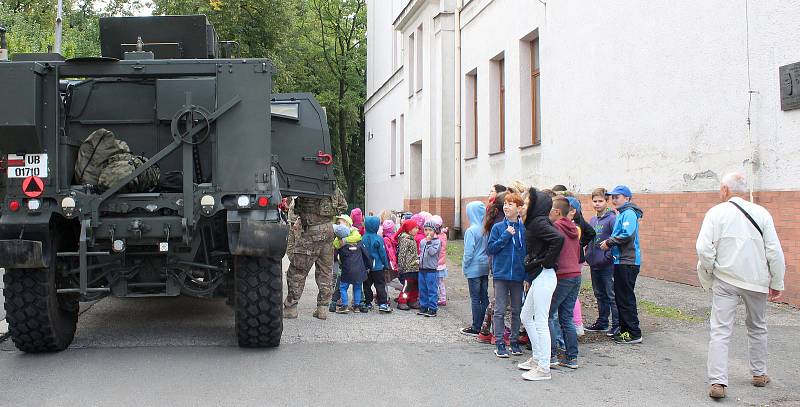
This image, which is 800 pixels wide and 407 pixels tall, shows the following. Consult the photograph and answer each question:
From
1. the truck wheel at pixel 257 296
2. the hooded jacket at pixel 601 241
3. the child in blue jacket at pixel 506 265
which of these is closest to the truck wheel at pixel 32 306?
the truck wheel at pixel 257 296

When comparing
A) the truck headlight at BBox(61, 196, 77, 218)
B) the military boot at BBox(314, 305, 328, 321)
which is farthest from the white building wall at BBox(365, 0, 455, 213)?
the truck headlight at BBox(61, 196, 77, 218)

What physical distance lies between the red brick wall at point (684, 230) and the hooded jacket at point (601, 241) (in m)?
2.67

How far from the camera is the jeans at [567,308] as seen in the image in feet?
21.7

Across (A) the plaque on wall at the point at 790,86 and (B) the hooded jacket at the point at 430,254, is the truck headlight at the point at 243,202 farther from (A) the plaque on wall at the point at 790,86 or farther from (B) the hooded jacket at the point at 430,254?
(A) the plaque on wall at the point at 790,86

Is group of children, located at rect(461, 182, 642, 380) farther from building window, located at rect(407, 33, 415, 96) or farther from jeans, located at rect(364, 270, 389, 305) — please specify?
building window, located at rect(407, 33, 415, 96)

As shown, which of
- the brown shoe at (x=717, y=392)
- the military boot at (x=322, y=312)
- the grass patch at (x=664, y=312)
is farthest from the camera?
the military boot at (x=322, y=312)

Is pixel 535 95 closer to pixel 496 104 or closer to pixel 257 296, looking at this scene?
pixel 496 104

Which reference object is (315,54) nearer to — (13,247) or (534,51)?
(534,51)

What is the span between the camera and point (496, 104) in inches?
784

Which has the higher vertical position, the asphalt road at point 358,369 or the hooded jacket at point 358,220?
the hooded jacket at point 358,220

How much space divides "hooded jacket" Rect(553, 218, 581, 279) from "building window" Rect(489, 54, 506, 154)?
13062 mm

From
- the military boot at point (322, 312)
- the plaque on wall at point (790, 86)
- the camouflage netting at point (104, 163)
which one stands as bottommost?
the military boot at point (322, 312)

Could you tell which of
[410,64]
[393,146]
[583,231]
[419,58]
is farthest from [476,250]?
[393,146]

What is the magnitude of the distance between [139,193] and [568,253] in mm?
3888
